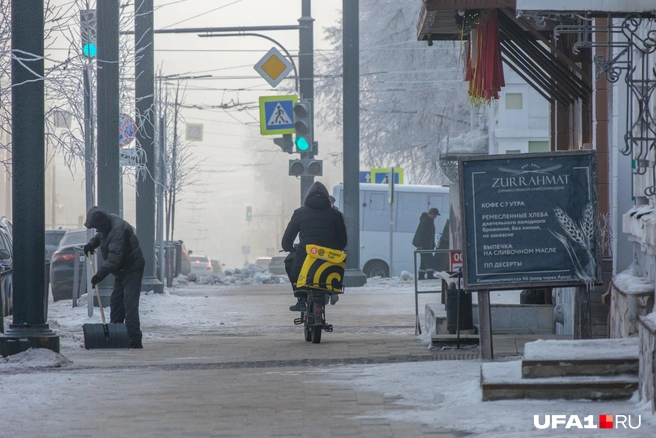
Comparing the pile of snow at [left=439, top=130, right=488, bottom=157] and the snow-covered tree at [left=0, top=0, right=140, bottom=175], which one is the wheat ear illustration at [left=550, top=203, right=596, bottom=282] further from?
the pile of snow at [left=439, top=130, right=488, bottom=157]

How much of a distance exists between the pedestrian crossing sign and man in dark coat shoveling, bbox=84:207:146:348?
469 inches

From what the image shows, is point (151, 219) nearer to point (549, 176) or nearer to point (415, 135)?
point (549, 176)

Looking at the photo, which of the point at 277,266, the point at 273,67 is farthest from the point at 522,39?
the point at 277,266

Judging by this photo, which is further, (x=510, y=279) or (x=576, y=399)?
(x=510, y=279)

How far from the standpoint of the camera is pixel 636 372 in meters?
7.62

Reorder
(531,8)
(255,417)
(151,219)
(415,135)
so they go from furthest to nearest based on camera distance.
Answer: (415,135) < (151,219) < (531,8) < (255,417)

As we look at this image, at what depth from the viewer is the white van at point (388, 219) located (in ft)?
110

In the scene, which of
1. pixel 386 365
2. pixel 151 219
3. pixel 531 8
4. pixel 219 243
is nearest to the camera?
pixel 531 8

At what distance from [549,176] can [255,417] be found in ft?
10.4

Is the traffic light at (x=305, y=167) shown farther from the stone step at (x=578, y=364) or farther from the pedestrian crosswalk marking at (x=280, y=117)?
the stone step at (x=578, y=364)

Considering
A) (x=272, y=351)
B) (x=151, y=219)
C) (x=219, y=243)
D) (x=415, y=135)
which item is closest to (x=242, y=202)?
(x=219, y=243)

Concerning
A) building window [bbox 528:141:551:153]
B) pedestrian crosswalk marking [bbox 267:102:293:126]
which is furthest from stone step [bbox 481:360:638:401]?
building window [bbox 528:141:551:153]

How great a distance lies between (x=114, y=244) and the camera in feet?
43.5
